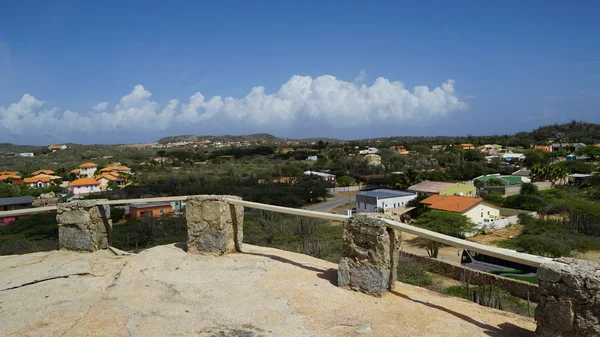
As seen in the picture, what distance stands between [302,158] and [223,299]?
72.9m

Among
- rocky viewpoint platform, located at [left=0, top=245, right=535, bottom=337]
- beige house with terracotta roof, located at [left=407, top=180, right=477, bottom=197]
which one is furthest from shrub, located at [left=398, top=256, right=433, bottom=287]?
beige house with terracotta roof, located at [left=407, top=180, right=477, bottom=197]

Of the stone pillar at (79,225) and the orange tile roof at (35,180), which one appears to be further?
the orange tile roof at (35,180)

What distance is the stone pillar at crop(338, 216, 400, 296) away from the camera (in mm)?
5145

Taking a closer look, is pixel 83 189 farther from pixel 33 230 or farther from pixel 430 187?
pixel 430 187

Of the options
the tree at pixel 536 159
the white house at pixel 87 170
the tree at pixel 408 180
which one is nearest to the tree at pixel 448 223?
the tree at pixel 408 180

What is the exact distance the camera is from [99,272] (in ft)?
20.4

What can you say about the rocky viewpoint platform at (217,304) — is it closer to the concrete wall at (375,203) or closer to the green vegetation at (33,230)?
the green vegetation at (33,230)

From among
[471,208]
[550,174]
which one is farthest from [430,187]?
[550,174]

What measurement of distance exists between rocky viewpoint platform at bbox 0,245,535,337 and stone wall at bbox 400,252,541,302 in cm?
679

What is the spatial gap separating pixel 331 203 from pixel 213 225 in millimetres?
32934

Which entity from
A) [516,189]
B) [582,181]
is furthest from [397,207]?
[582,181]

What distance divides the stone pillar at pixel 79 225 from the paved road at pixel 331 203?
27.5 metres

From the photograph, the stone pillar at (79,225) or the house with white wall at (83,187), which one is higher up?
the stone pillar at (79,225)

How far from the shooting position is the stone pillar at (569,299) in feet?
11.7
